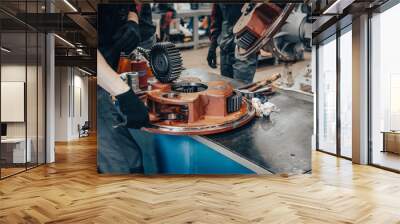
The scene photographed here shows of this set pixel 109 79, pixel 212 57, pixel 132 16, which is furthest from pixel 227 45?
pixel 109 79

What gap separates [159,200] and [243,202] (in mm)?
1016

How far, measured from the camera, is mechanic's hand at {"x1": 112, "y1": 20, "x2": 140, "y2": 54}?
633cm

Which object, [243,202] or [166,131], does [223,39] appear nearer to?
[166,131]

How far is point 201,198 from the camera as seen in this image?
4676 millimetres

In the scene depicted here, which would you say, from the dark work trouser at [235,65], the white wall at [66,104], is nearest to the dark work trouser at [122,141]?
the dark work trouser at [235,65]

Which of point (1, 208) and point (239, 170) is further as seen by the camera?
point (239, 170)

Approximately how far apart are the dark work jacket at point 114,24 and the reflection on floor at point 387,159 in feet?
16.6

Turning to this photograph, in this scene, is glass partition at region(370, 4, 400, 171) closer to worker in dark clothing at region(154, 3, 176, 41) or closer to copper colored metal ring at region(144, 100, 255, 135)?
copper colored metal ring at region(144, 100, 255, 135)

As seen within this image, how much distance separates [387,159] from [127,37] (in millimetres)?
5448

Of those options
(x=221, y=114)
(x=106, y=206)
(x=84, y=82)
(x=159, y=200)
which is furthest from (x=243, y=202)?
(x=84, y=82)

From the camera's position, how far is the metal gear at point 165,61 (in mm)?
6297

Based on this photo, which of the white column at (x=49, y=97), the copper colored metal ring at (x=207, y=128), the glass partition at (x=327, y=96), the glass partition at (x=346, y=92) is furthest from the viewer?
the glass partition at (x=327, y=96)

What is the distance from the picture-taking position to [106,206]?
14.0ft

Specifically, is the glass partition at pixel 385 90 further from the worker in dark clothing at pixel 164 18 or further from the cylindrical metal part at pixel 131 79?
the cylindrical metal part at pixel 131 79
